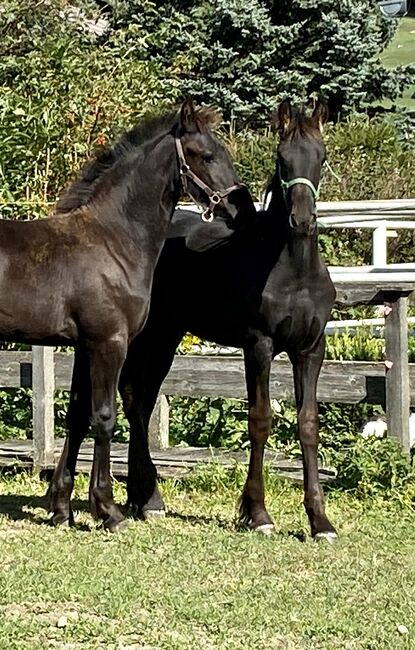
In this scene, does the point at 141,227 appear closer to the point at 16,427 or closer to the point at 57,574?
the point at 57,574

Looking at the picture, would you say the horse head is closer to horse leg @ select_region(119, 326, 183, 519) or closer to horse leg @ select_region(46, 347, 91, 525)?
horse leg @ select_region(119, 326, 183, 519)

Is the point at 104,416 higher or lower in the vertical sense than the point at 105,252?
lower

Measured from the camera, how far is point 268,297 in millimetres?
6898

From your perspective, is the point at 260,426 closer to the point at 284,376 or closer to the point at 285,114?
the point at 284,376

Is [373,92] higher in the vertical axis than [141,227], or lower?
higher

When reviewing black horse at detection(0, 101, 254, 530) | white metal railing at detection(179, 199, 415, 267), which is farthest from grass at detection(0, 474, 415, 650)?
white metal railing at detection(179, 199, 415, 267)

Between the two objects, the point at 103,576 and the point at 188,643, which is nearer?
the point at 188,643

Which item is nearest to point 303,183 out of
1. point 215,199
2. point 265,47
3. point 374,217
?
point 215,199

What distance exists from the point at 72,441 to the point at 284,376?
5.78ft

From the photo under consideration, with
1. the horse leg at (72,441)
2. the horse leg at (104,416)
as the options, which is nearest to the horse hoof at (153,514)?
the horse leg at (104,416)

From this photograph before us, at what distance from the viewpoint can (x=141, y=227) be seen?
718cm

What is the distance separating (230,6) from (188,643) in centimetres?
1977

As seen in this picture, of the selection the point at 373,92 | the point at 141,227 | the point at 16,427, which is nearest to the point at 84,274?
the point at 141,227

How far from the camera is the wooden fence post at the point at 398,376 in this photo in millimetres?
7902
